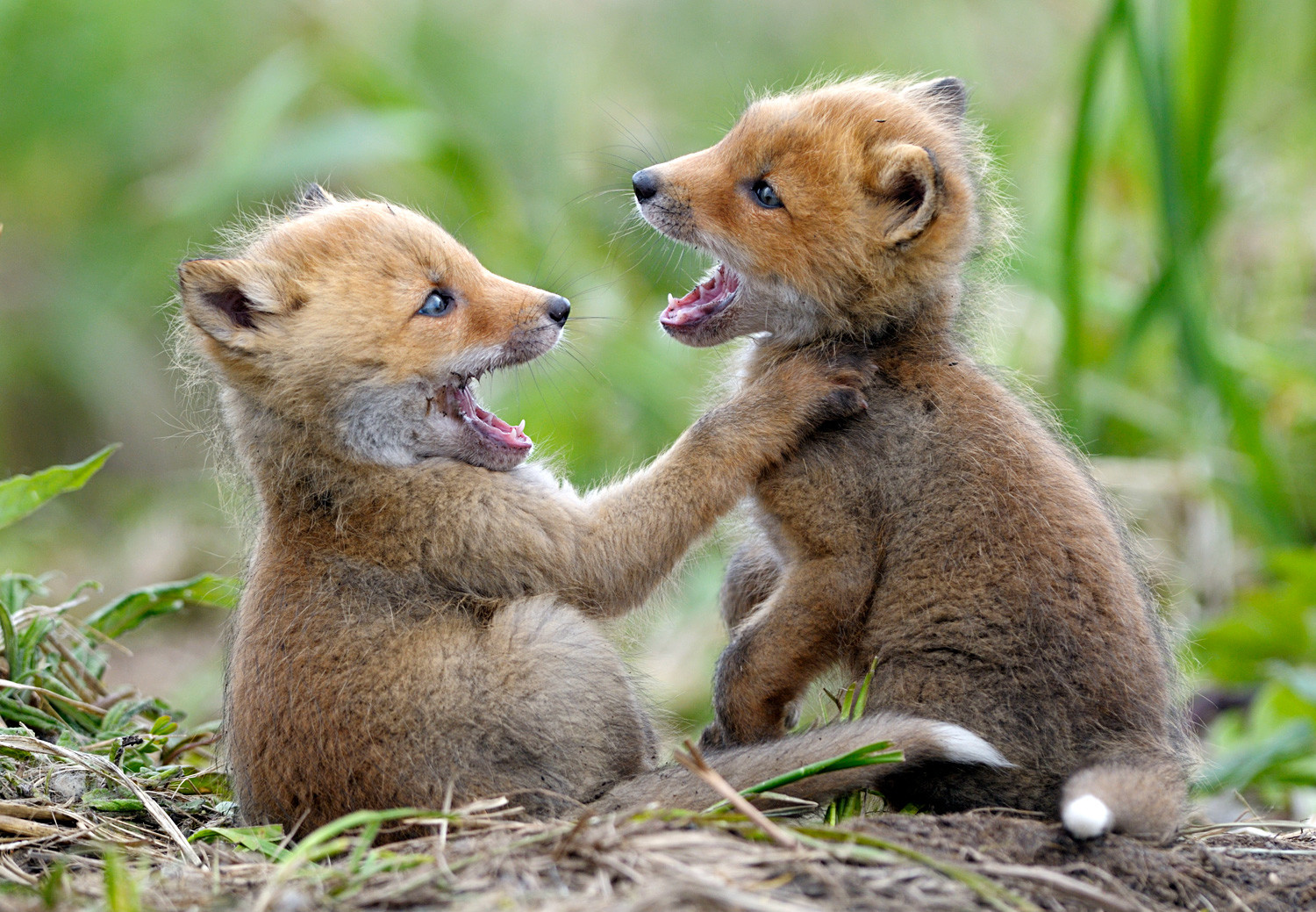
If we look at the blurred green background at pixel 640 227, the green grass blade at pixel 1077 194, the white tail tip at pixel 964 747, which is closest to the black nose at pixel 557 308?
the blurred green background at pixel 640 227

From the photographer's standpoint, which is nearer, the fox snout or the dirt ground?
the dirt ground

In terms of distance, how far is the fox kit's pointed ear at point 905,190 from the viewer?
471 cm

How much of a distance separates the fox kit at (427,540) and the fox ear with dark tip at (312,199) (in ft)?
1.61

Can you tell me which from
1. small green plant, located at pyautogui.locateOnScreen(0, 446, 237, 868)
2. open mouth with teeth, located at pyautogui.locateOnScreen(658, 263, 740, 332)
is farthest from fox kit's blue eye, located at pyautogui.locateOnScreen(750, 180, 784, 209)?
small green plant, located at pyautogui.locateOnScreen(0, 446, 237, 868)

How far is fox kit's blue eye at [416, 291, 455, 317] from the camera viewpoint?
15.5 ft

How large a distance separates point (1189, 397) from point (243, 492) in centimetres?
591

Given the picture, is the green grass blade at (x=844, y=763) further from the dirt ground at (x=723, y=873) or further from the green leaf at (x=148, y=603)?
the green leaf at (x=148, y=603)

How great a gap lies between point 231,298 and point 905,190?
2.52 metres

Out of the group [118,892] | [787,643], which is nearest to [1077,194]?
[787,643]

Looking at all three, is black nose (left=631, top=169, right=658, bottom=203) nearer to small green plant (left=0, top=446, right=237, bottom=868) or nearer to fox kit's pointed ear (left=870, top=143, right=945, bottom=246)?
fox kit's pointed ear (left=870, top=143, right=945, bottom=246)

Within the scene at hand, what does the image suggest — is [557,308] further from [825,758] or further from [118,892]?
[118,892]

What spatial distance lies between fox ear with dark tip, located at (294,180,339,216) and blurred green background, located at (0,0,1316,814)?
3.97ft

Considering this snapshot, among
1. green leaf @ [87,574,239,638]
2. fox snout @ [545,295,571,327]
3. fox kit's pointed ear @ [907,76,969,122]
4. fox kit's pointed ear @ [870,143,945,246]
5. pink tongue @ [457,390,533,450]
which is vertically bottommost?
green leaf @ [87,574,239,638]

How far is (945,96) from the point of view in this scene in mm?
5645
